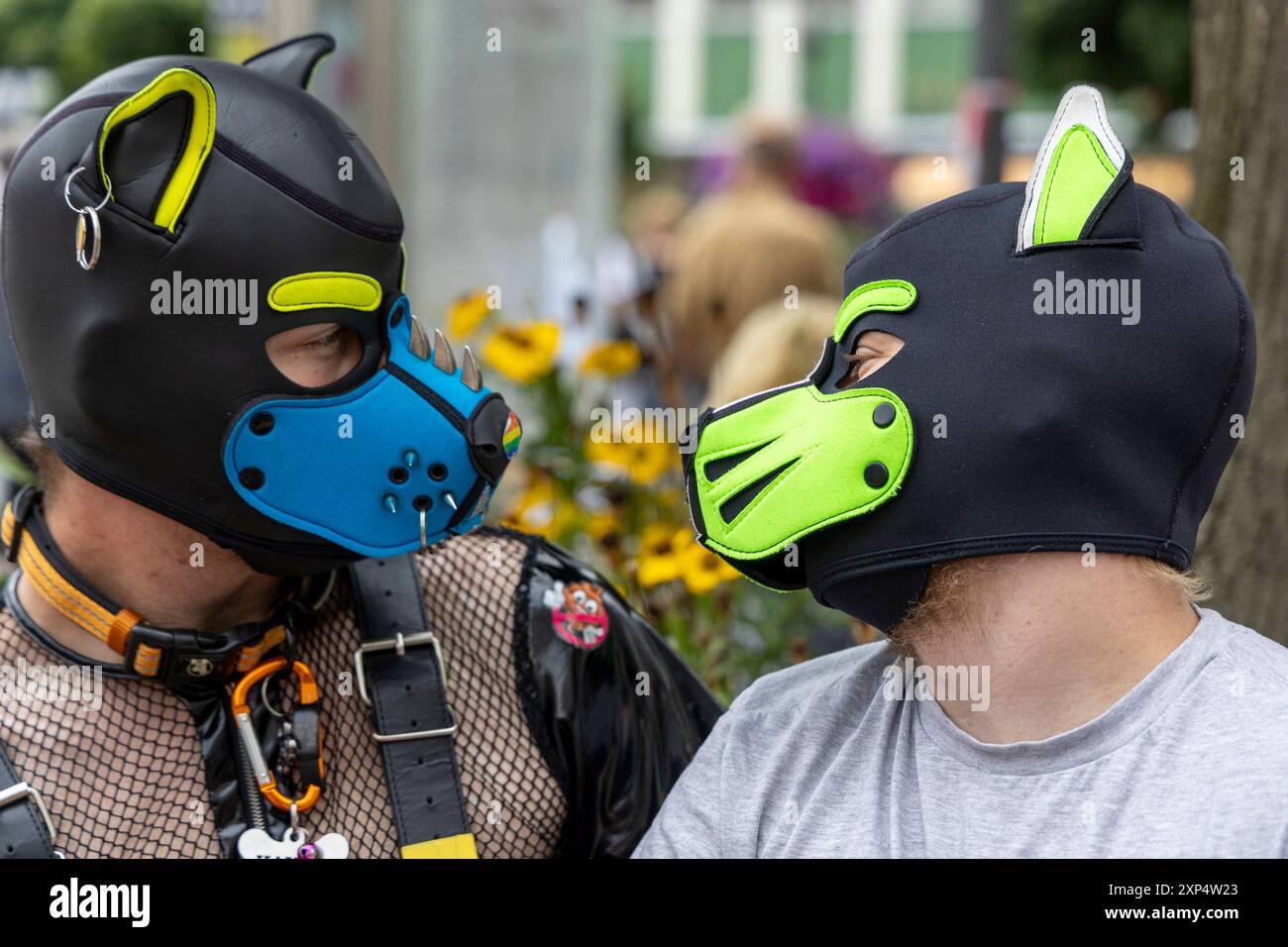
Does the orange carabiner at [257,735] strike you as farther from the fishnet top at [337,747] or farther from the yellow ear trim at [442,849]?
the yellow ear trim at [442,849]

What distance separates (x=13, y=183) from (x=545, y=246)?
4939 mm

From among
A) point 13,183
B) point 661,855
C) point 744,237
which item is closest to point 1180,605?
point 661,855

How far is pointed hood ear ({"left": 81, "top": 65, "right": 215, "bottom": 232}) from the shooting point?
1994 millimetres

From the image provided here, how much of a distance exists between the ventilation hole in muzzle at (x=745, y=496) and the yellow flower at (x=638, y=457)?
1.09 m

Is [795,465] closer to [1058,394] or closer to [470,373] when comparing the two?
[1058,394]

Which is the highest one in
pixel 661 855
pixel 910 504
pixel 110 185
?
pixel 110 185

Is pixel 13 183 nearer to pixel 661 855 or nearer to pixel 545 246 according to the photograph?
pixel 661 855

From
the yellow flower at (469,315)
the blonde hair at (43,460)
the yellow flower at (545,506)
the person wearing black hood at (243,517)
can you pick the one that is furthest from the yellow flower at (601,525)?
the blonde hair at (43,460)

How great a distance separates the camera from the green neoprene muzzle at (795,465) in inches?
71.6

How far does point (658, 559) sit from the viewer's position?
9.06 feet

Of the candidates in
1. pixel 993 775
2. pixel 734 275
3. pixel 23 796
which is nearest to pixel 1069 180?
pixel 993 775

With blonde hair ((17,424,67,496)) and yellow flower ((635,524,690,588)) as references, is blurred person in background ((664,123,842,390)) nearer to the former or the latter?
yellow flower ((635,524,690,588))

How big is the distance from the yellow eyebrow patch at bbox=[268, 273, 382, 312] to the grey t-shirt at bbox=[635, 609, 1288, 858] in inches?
29.7

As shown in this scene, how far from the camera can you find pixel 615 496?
3.03 meters
